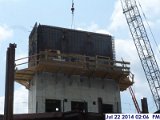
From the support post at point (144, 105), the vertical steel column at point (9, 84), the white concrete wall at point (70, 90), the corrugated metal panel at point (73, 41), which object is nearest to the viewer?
the vertical steel column at point (9, 84)

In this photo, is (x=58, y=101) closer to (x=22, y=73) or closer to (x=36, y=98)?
(x=36, y=98)

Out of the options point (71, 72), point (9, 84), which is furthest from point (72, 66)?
point (9, 84)

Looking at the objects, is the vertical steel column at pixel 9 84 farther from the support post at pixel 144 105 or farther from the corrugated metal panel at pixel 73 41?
the corrugated metal panel at pixel 73 41

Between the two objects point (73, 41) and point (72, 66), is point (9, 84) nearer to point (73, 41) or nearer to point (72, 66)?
point (72, 66)

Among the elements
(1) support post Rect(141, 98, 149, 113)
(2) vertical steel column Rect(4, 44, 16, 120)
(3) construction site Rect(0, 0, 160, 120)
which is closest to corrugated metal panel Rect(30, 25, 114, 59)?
(3) construction site Rect(0, 0, 160, 120)

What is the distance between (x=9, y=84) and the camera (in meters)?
34.3

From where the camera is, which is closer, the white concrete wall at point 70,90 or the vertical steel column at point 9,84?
the vertical steel column at point 9,84

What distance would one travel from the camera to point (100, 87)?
50406 mm

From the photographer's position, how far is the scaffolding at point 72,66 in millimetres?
47281

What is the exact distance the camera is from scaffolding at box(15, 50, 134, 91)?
4728 cm

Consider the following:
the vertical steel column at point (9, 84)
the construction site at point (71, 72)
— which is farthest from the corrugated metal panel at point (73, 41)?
the vertical steel column at point (9, 84)

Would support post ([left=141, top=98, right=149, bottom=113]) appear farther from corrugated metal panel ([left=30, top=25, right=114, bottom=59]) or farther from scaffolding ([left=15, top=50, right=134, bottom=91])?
corrugated metal panel ([left=30, top=25, right=114, bottom=59])

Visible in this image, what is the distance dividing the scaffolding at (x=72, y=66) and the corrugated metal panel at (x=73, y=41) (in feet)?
5.73

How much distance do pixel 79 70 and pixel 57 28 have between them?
23.0 ft
